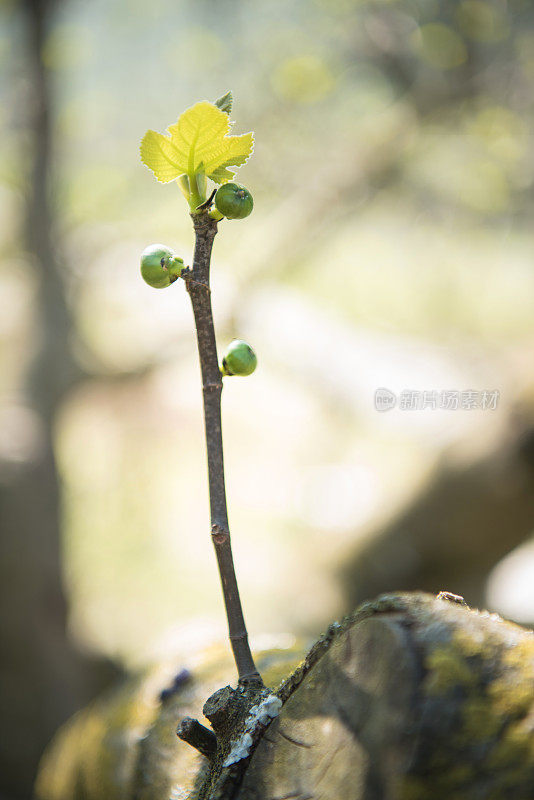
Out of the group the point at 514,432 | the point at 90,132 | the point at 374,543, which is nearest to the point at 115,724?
the point at 514,432

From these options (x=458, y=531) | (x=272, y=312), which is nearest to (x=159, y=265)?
(x=458, y=531)

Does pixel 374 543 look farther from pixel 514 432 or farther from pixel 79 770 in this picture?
pixel 79 770
